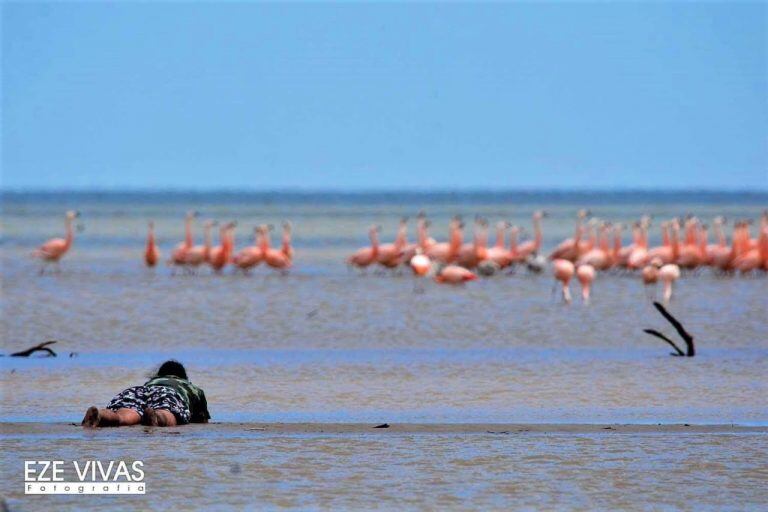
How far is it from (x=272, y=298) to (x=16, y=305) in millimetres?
3536

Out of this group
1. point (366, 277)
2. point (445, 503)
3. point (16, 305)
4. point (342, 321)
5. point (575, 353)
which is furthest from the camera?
point (366, 277)

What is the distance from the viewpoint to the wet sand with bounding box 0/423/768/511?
25.6ft

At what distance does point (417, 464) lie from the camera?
8695mm

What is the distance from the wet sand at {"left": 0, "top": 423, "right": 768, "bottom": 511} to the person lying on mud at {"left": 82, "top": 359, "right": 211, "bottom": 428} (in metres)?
0.09

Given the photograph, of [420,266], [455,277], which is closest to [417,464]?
[455,277]

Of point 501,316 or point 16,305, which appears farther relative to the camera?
point 16,305

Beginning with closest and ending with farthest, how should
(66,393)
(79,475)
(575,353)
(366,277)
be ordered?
(79,475), (66,393), (575,353), (366,277)

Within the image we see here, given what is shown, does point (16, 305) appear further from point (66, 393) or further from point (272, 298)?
point (66, 393)

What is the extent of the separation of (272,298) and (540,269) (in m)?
7.39

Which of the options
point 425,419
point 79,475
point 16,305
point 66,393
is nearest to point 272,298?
point 16,305

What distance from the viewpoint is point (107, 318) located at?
18672 millimetres

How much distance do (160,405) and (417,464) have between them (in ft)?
6.44

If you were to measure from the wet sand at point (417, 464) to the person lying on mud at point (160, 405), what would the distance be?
87 mm

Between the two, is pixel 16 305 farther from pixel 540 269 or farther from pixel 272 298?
pixel 540 269
